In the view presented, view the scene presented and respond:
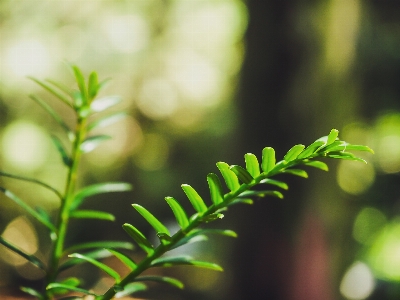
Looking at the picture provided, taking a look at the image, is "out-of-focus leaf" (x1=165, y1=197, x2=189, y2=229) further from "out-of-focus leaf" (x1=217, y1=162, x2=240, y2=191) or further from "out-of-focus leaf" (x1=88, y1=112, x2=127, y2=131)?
"out-of-focus leaf" (x1=88, y1=112, x2=127, y2=131)

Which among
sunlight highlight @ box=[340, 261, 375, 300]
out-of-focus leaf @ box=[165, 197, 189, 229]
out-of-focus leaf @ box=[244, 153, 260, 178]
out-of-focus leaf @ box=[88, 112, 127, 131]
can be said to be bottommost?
sunlight highlight @ box=[340, 261, 375, 300]

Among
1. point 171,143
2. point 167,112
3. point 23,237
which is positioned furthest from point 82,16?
point 23,237

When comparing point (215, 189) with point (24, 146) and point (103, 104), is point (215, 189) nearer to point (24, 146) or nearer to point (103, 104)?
point (103, 104)

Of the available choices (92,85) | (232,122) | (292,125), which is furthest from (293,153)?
(232,122)

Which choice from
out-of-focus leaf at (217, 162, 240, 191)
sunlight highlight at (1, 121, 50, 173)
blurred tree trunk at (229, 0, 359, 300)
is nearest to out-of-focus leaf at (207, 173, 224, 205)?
out-of-focus leaf at (217, 162, 240, 191)

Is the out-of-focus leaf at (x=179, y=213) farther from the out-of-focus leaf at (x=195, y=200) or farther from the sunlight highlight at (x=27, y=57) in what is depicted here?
the sunlight highlight at (x=27, y=57)
